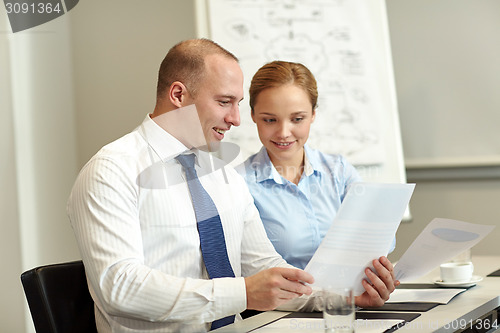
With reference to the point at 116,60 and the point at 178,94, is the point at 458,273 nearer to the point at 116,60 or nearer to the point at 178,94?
the point at 178,94

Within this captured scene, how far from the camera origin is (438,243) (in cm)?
168

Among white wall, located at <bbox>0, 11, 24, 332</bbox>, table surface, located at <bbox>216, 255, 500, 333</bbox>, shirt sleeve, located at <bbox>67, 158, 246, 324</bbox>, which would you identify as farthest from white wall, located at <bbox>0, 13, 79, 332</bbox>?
table surface, located at <bbox>216, 255, 500, 333</bbox>

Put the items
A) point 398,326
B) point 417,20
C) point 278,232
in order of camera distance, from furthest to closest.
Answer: point 417,20, point 278,232, point 398,326

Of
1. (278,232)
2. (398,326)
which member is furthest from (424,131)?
(398,326)

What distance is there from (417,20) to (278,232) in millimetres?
1967

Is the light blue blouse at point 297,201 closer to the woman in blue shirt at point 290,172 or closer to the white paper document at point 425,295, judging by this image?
the woman in blue shirt at point 290,172

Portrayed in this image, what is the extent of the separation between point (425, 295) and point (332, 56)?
179 centimetres

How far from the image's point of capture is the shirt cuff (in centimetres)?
142

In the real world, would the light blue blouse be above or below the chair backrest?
above

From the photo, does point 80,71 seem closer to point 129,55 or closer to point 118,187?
point 129,55

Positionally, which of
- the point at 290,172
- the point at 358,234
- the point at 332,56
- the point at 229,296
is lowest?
the point at 229,296

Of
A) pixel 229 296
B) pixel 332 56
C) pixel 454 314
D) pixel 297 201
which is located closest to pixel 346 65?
pixel 332 56

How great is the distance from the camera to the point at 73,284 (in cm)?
156

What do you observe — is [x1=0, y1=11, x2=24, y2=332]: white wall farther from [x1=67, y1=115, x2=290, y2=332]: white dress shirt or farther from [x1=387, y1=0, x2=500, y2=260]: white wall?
[x1=387, y1=0, x2=500, y2=260]: white wall
